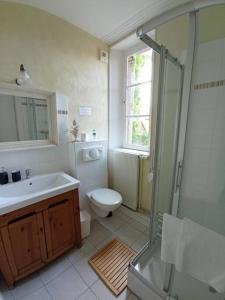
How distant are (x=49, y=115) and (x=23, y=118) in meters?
0.28

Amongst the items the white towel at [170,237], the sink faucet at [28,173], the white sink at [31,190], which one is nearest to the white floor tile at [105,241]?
the white sink at [31,190]

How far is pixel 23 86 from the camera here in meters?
1.48

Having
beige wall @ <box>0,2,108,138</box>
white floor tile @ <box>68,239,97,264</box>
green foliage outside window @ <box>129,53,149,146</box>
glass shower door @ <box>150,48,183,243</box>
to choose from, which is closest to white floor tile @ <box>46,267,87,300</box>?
white floor tile @ <box>68,239,97,264</box>

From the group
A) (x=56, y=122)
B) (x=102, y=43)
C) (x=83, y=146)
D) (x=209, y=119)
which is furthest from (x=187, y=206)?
(x=102, y=43)

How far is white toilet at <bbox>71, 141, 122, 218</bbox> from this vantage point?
6.01 feet

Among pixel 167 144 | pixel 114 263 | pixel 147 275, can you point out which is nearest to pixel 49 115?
pixel 167 144

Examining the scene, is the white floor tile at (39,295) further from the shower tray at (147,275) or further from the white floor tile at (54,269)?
the shower tray at (147,275)

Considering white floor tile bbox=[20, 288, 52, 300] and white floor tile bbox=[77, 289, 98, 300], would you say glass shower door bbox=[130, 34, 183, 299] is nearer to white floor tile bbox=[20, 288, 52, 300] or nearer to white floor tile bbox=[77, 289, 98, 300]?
white floor tile bbox=[77, 289, 98, 300]

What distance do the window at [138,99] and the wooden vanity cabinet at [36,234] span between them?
1.25 meters

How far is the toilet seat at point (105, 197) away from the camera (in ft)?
5.84

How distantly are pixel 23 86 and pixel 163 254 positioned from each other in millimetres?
1842

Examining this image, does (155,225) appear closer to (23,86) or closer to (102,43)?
(23,86)

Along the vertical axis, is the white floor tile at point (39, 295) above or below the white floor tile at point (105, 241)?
below

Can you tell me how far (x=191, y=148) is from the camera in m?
1.21
